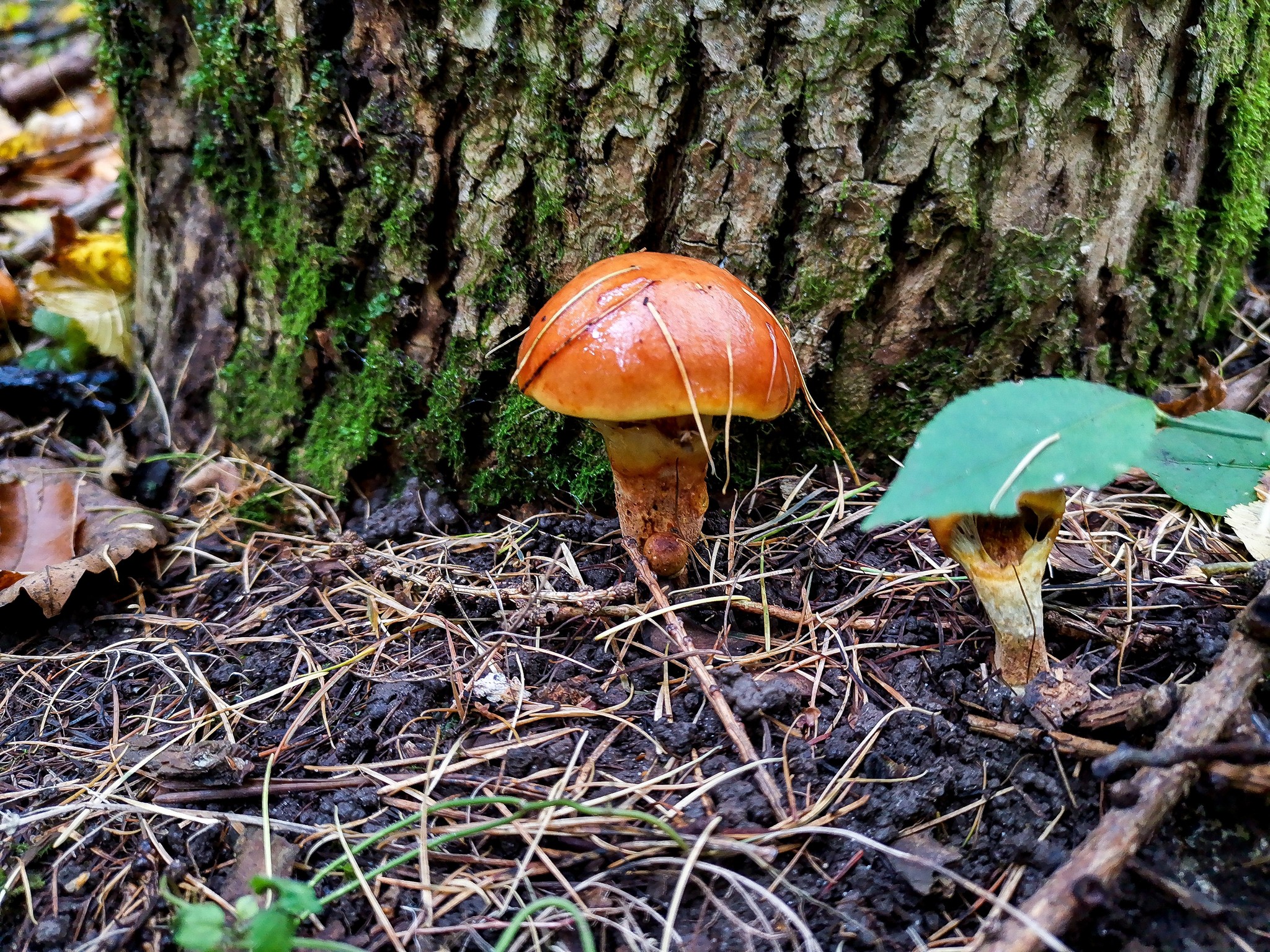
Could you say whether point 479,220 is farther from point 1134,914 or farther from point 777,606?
point 1134,914

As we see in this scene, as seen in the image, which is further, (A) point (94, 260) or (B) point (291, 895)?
(A) point (94, 260)

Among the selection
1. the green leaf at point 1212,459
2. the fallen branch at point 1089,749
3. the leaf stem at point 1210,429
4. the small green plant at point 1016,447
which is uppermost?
the small green plant at point 1016,447

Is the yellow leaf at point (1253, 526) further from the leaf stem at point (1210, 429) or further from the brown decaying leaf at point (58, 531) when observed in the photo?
the brown decaying leaf at point (58, 531)

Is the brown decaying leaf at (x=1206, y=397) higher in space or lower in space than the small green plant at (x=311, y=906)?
higher

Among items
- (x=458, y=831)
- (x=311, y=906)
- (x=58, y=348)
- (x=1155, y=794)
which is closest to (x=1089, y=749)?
(x=1155, y=794)

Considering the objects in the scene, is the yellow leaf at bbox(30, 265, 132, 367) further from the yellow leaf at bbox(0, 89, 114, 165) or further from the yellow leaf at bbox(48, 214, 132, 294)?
the yellow leaf at bbox(0, 89, 114, 165)

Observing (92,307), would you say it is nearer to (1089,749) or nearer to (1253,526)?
(1089,749)

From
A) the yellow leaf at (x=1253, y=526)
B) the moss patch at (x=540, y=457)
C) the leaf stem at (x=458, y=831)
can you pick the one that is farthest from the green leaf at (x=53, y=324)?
the yellow leaf at (x=1253, y=526)
